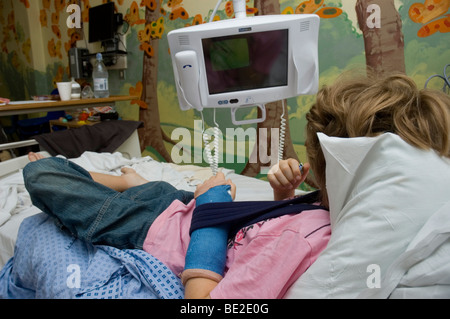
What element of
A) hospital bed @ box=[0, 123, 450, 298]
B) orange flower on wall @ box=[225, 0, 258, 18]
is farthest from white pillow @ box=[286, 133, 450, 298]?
orange flower on wall @ box=[225, 0, 258, 18]

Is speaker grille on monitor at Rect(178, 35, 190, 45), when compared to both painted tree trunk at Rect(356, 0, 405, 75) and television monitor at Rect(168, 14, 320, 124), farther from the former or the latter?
painted tree trunk at Rect(356, 0, 405, 75)

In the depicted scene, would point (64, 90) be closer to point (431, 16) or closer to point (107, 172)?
point (107, 172)

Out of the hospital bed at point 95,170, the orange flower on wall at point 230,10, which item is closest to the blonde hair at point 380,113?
the hospital bed at point 95,170

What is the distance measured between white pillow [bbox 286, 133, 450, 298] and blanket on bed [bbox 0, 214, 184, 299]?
15.6 inches

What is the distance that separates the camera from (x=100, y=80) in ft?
8.90

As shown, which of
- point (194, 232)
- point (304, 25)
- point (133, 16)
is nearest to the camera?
point (194, 232)

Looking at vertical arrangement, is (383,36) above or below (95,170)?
above

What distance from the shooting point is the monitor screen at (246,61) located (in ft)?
2.97

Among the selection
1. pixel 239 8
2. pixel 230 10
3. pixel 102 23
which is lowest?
pixel 239 8

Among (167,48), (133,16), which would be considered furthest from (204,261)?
(133,16)

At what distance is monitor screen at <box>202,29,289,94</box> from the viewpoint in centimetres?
90

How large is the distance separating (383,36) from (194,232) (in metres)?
1.66
